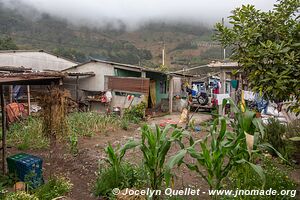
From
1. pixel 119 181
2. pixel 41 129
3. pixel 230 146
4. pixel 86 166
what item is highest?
pixel 230 146

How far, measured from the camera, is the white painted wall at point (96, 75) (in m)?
14.4

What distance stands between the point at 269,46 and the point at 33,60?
17.2 metres

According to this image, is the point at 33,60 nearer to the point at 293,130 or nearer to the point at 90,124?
the point at 90,124

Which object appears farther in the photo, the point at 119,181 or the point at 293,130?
the point at 293,130

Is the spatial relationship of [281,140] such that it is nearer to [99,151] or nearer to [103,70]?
[99,151]

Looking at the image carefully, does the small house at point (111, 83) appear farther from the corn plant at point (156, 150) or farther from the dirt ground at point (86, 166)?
the corn plant at point (156, 150)

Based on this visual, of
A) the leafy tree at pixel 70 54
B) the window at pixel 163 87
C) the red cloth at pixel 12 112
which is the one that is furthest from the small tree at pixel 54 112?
the leafy tree at pixel 70 54

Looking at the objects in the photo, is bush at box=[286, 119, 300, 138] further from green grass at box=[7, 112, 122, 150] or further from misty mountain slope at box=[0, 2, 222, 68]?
misty mountain slope at box=[0, 2, 222, 68]

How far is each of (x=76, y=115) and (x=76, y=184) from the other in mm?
5634

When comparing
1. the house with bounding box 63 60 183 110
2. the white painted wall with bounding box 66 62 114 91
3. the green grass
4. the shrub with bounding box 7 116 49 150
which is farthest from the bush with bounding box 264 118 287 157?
the white painted wall with bounding box 66 62 114 91

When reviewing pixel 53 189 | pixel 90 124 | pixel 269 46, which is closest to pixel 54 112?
pixel 53 189

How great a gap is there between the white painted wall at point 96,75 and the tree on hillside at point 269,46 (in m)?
10.4

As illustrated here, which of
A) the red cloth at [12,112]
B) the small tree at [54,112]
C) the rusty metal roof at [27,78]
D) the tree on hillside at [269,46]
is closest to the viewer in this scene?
the tree on hillside at [269,46]

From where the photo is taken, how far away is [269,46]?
3594 millimetres
